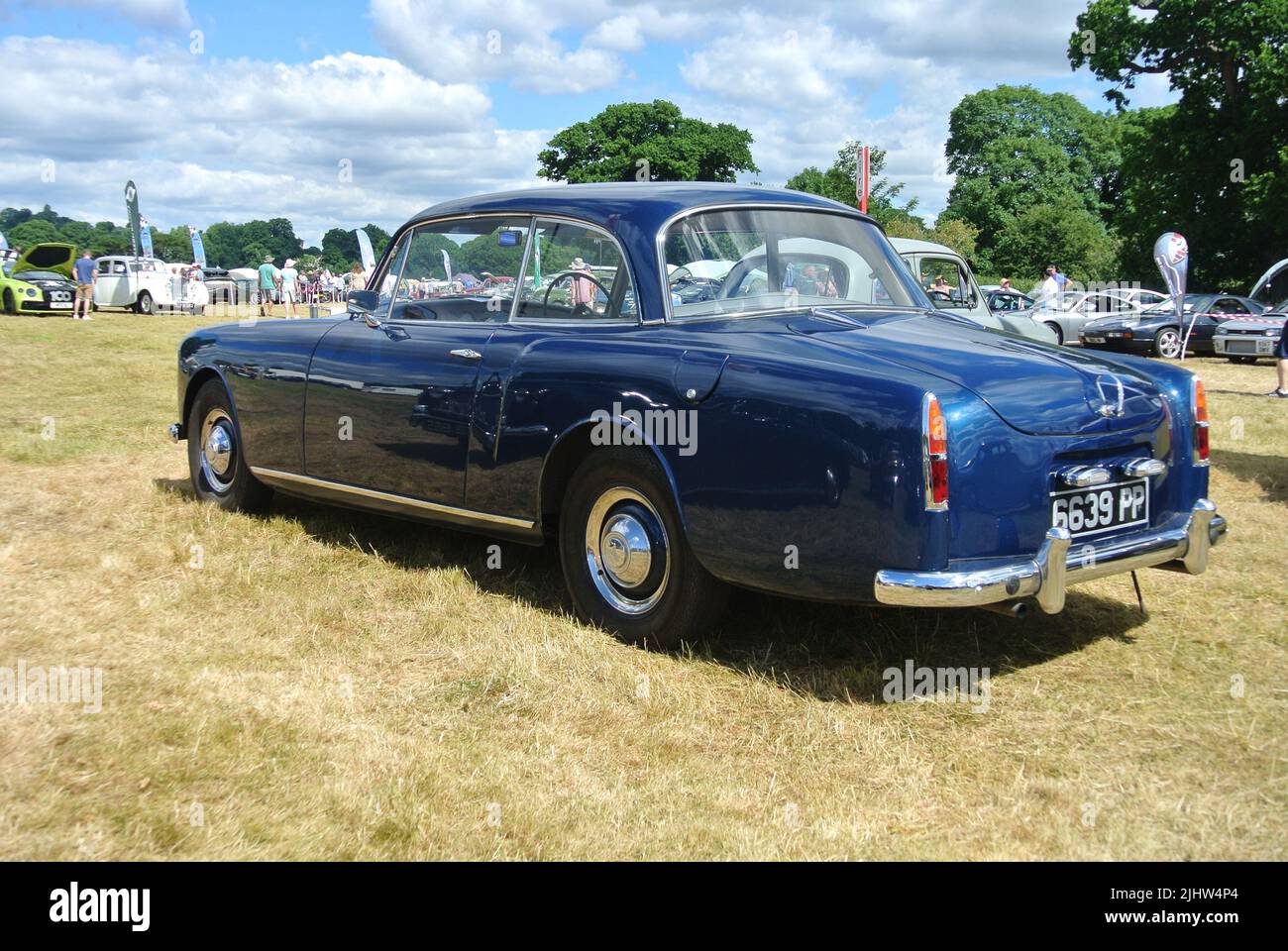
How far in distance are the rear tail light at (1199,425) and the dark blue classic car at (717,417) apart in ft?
0.04

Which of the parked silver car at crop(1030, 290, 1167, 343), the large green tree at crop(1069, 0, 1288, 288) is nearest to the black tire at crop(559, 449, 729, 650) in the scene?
the parked silver car at crop(1030, 290, 1167, 343)

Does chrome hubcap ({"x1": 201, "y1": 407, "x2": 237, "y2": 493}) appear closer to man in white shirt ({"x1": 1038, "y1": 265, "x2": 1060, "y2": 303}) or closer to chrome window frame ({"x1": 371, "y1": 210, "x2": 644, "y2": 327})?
chrome window frame ({"x1": 371, "y1": 210, "x2": 644, "y2": 327})

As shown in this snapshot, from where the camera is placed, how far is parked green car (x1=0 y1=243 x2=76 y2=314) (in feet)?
77.7

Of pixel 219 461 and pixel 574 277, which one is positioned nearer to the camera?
pixel 574 277

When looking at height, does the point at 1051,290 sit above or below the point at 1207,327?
above

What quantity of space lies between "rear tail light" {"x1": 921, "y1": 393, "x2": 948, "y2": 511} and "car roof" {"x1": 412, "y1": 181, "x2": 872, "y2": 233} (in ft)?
5.19

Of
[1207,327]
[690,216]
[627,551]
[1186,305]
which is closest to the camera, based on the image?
[627,551]

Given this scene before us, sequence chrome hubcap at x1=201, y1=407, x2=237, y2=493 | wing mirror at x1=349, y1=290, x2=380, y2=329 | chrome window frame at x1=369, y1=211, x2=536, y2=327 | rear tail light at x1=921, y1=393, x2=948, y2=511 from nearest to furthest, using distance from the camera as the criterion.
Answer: rear tail light at x1=921, y1=393, x2=948, y2=511 → chrome window frame at x1=369, y1=211, x2=536, y2=327 → wing mirror at x1=349, y1=290, x2=380, y2=329 → chrome hubcap at x1=201, y1=407, x2=237, y2=493

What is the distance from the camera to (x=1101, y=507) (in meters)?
3.96

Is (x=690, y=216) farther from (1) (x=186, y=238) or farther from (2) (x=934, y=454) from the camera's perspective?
(1) (x=186, y=238)

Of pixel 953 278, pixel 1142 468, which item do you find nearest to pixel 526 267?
pixel 1142 468

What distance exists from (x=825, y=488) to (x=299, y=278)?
40.1 m

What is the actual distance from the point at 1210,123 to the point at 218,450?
34230 millimetres

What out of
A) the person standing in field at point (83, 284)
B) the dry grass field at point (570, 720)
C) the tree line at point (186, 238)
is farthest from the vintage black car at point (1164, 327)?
the tree line at point (186, 238)
